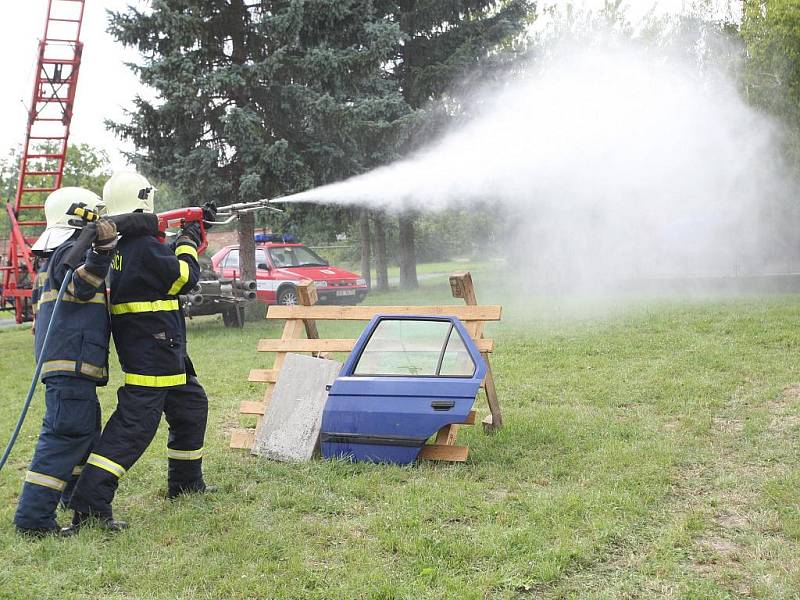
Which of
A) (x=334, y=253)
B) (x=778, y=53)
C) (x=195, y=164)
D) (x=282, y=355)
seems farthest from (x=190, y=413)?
(x=334, y=253)

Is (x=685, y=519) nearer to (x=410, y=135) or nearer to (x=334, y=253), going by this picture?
(x=410, y=135)

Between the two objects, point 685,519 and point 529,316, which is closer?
point 685,519

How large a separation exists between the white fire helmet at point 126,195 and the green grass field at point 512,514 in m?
1.87

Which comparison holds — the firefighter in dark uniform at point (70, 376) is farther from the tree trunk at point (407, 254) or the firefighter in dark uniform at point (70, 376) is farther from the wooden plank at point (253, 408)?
the tree trunk at point (407, 254)

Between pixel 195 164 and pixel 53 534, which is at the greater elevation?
pixel 195 164

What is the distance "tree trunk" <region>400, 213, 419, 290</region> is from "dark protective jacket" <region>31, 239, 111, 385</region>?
18212 millimetres

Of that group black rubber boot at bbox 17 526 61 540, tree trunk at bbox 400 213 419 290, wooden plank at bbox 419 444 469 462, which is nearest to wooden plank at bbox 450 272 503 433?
wooden plank at bbox 419 444 469 462

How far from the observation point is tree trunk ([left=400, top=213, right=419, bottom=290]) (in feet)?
76.1

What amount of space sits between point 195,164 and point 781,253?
13.6 meters

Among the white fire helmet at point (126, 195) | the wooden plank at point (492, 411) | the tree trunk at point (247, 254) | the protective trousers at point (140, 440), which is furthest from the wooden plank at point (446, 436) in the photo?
the tree trunk at point (247, 254)

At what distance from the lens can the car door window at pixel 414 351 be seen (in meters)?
5.71

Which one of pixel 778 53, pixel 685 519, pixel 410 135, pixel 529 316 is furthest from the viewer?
pixel 410 135

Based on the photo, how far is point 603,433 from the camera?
247 inches

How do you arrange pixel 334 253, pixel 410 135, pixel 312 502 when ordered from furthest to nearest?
pixel 334 253
pixel 410 135
pixel 312 502
